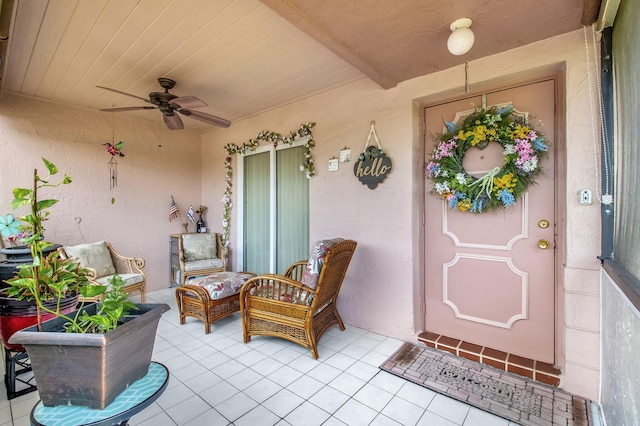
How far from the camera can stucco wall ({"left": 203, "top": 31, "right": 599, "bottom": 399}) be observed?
1.95 metres

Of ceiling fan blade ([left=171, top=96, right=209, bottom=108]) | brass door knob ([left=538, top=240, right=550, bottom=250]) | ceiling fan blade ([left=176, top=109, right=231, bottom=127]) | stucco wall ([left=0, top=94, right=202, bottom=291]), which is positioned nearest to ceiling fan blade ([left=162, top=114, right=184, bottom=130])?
ceiling fan blade ([left=176, top=109, right=231, bottom=127])

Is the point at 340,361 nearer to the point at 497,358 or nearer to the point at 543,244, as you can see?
the point at 497,358

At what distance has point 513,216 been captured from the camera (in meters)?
2.34

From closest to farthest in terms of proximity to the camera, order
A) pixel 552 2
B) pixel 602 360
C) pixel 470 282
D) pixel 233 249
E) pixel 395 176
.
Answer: pixel 552 2 < pixel 602 360 < pixel 470 282 < pixel 395 176 < pixel 233 249

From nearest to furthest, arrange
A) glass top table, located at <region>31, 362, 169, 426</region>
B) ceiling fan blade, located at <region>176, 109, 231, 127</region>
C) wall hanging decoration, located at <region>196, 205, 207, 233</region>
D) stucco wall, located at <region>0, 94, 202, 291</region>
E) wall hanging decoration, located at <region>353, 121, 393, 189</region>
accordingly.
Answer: glass top table, located at <region>31, 362, 169, 426</region> < wall hanging decoration, located at <region>353, 121, 393, 189</region> < ceiling fan blade, located at <region>176, 109, 231, 127</region> < stucco wall, located at <region>0, 94, 202, 291</region> < wall hanging decoration, located at <region>196, 205, 207, 233</region>

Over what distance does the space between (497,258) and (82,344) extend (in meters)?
2.69

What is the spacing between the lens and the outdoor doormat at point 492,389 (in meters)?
1.79

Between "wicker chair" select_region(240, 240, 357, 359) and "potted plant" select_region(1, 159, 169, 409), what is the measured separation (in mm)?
1450

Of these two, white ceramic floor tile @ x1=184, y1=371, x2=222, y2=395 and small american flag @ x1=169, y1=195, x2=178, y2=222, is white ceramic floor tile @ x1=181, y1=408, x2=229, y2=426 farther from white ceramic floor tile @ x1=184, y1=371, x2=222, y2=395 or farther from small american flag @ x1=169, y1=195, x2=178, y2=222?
small american flag @ x1=169, y1=195, x2=178, y2=222

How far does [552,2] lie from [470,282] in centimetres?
203

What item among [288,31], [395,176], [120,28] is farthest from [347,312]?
[120,28]

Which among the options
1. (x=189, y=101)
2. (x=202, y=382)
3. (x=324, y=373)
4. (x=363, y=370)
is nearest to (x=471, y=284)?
(x=363, y=370)

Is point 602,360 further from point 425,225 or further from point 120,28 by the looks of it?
point 120,28

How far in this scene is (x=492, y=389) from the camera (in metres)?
2.03
